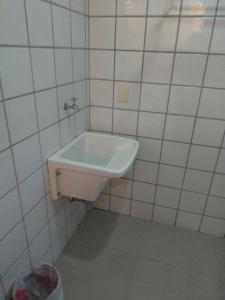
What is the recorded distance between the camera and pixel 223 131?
1.38 m

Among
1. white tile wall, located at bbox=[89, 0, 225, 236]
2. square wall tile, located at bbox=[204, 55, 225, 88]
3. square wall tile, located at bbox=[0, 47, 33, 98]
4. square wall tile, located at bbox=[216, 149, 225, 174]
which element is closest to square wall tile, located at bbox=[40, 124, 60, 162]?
square wall tile, located at bbox=[0, 47, 33, 98]

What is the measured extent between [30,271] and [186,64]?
4.75 feet

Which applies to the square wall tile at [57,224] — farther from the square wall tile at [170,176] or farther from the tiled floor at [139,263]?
the square wall tile at [170,176]

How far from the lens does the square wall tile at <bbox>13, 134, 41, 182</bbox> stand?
0.94 metres

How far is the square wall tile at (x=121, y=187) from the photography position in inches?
69.5

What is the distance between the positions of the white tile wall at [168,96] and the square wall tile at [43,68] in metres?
0.47

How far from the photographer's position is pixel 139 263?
4.82 feet

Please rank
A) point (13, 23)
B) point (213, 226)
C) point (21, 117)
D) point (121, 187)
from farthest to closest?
point (121, 187) → point (213, 226) → point (21, 117) → point (13, 23)

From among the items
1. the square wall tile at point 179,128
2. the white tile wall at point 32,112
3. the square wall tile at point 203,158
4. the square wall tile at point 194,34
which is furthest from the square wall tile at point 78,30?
the square wall tile at point 203,158

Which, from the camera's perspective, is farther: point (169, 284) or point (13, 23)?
point (169, 284)

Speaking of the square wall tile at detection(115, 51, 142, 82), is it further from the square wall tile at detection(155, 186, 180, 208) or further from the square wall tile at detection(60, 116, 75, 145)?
the square wall tile at detection(155, 186, 180, 208)

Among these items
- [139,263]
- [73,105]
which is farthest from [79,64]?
[139,263]

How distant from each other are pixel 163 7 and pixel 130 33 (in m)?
0.22

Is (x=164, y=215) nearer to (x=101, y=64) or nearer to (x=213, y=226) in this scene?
(x=213, y=226)
